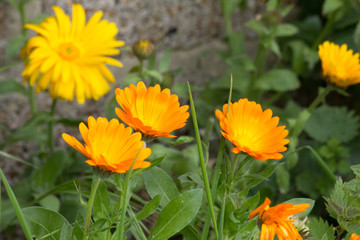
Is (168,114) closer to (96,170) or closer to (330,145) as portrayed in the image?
(96,170)

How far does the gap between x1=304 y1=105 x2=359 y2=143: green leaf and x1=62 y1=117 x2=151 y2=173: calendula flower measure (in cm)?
105

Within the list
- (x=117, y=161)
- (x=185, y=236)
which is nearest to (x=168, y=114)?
(x=117, y=161)

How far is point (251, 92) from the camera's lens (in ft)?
6.41

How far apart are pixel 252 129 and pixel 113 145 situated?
221 millimetres

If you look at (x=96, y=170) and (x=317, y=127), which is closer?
(x=96, y=170)

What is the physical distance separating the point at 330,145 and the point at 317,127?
0.52 feet

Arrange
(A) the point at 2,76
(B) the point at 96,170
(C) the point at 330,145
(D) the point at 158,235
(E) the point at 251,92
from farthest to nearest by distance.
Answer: (E) the point at 251,92 → (A) the point at 2,76 → (C) the point at 330,145 → (D) the point at 158,235 → (B) the point at 96,170

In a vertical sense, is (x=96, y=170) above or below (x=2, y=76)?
above

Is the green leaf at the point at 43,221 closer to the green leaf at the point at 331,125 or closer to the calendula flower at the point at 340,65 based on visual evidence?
the calendula flower at the point at 340,65

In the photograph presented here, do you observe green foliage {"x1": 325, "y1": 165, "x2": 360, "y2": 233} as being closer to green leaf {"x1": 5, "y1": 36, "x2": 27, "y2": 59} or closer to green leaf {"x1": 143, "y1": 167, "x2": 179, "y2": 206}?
green leaf {"x1": 143, "y1": 167, "x2": 179, "y2": 206}

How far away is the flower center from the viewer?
143 cm

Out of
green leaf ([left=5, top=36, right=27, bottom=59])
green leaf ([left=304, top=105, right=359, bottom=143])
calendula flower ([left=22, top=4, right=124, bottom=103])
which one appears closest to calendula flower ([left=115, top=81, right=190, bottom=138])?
calendula flower ([left=22, top=4, right=124, bottom=103])

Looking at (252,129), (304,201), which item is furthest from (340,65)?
(252,129)

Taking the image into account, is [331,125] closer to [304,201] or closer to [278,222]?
[304,201]
